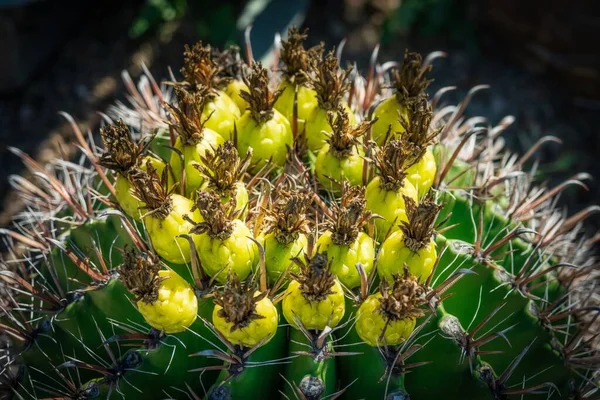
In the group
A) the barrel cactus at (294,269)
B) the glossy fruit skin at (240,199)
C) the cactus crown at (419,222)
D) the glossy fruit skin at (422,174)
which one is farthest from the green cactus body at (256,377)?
the glossy fruit skin at (422,174)

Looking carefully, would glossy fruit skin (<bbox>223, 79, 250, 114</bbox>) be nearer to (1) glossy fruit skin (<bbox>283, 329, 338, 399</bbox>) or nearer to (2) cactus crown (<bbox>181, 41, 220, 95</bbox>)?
(2) cactus crown (<bbox>181, 41, 220, 95</bbox>)

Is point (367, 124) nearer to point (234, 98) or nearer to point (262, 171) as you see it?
point (262, 171)

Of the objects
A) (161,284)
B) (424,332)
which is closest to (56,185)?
(161,284)

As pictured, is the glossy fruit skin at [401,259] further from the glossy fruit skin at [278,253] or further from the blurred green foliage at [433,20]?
the blurred green foliage at [433,20]

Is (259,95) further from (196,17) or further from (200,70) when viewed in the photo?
(196,17)

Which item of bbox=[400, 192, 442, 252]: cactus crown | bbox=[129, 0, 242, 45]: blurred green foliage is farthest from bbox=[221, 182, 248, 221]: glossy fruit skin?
bbox=[129, 0, 242, 45]: blurred green foliage
